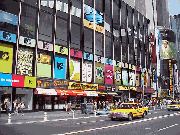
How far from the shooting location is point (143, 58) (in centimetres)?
7094

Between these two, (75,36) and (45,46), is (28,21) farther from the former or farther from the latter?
(75,36)

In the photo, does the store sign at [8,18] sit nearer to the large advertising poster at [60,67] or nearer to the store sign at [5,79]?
the store sign at [5,79]

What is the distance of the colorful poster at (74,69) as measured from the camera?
137 ft

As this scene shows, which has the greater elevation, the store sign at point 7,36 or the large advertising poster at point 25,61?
the store sign at point 7,36

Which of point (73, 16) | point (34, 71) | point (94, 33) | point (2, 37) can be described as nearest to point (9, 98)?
point (34, 71)

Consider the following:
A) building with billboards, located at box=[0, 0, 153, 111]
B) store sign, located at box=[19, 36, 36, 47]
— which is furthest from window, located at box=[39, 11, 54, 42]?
store sign, located at box=[19, 36, 36, 47]

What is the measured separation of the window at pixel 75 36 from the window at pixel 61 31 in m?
1.71

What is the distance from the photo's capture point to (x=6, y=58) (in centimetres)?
3162

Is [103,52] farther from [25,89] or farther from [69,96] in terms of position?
[25,89]

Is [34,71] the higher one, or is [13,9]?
[13,9]

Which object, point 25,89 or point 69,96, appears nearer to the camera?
point 25,89

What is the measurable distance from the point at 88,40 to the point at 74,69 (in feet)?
24.6

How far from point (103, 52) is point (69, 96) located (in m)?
13.9

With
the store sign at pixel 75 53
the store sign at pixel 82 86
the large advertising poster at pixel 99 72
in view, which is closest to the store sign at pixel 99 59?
the large advertising poster at pixel 99 72
